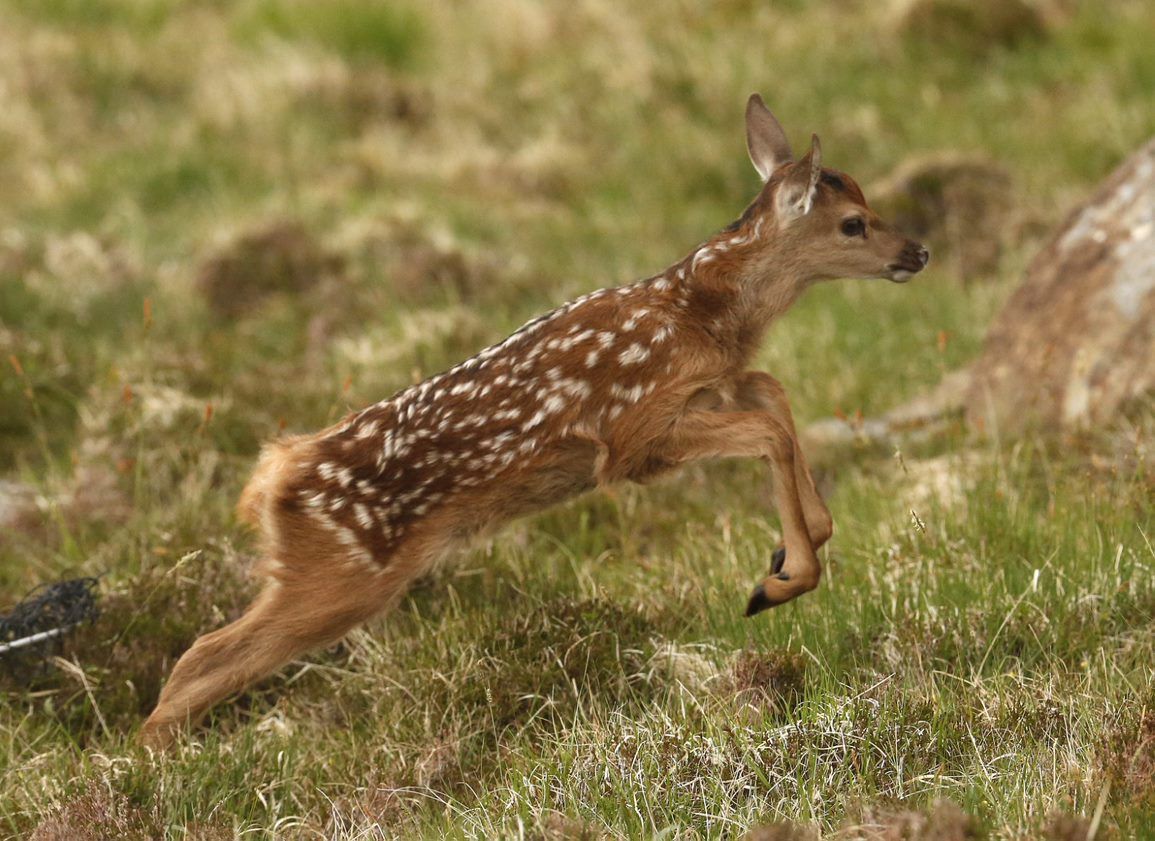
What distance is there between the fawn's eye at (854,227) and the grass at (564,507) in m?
0.98

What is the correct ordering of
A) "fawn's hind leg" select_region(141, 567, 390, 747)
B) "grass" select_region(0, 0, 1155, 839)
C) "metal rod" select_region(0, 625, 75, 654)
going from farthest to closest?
"metal rod" select_region(0, 625, 75, 654), "fawn's hind leg" select_region(141, 567, 390, 747), "grass" select_region(0, 0, 1155, 839)

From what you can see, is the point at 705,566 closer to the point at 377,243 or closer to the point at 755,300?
the point at 755,300

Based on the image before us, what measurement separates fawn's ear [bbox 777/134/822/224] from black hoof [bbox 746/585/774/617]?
3.97 ft

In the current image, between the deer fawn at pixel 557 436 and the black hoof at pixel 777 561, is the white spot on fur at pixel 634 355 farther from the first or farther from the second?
the black hoof at pixel 777 561

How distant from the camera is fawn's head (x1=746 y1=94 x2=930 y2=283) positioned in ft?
17.1

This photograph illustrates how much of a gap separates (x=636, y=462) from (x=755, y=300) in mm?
707

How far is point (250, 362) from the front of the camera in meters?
8.87

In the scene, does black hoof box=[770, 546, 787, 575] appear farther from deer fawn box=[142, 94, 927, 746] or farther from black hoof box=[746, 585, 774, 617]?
black hoof box=[746, 585, 774, 617]

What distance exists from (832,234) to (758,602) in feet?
4.04

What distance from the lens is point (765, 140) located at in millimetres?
5613

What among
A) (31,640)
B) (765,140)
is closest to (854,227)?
(765,140)

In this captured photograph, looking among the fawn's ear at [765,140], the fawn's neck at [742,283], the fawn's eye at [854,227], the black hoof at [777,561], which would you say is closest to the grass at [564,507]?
the black hoof at [777,561]

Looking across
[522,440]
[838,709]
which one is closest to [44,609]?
[522,440]

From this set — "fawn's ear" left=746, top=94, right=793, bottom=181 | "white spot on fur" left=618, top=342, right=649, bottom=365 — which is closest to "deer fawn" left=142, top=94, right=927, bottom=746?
"white spot on fur" left=618, top=342, right=649, bottom=365
